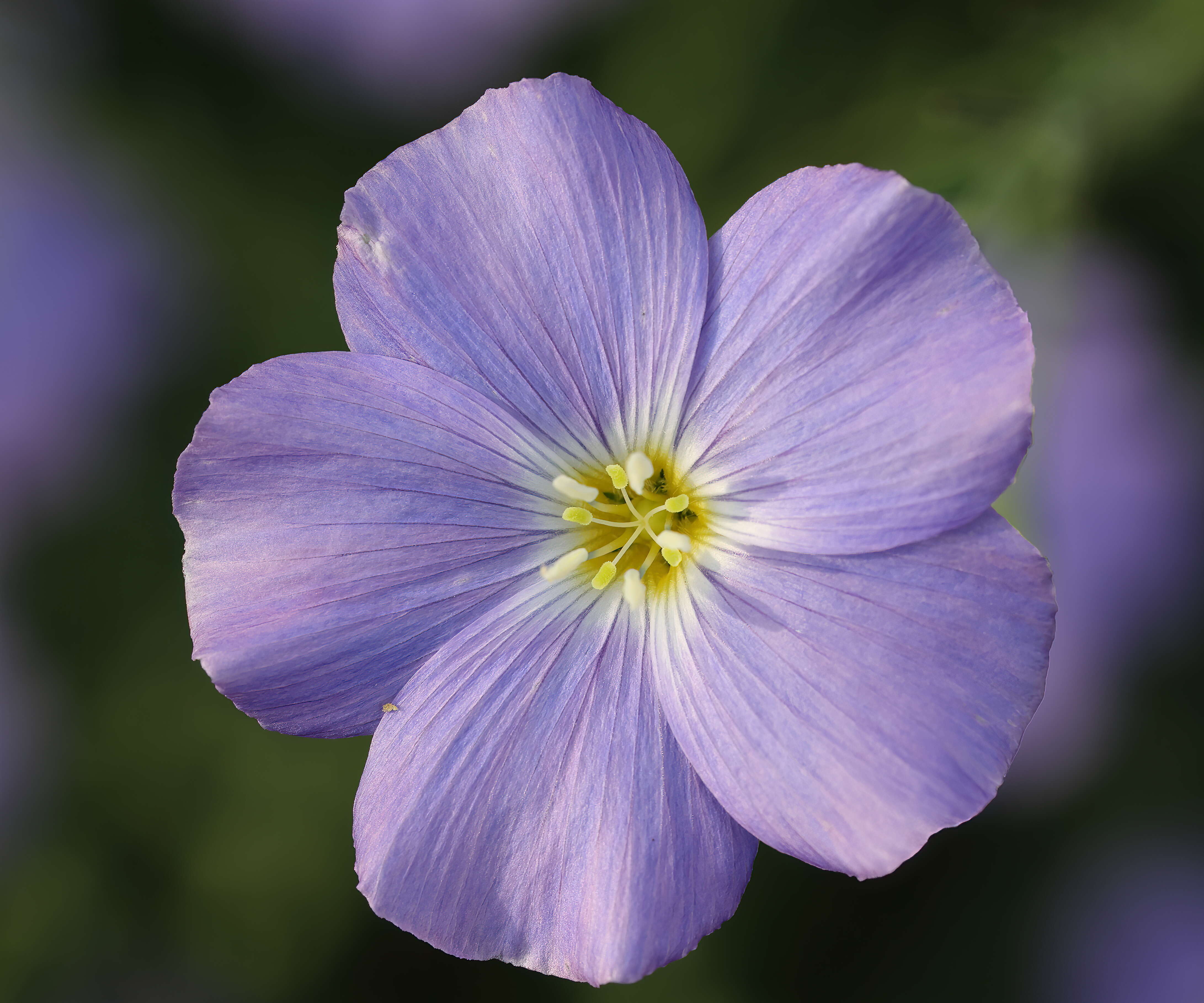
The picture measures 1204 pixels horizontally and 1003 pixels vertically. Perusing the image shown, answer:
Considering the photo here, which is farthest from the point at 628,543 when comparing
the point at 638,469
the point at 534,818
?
the point at 534,818

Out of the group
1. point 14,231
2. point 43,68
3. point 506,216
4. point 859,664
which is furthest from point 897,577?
point 43,68

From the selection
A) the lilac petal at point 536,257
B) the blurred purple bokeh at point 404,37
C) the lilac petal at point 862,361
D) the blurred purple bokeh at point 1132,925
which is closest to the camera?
the lilac petal at point 862,361

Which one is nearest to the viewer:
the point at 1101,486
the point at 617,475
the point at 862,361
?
the point at 862,361

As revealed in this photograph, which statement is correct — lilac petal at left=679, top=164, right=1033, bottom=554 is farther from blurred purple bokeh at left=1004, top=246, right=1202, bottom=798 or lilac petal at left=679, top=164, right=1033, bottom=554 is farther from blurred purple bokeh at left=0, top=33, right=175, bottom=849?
blurred purple bokeh at left=0, top=33, right=175, bottom=849

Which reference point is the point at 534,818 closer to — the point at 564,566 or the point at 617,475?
the point at 564,566

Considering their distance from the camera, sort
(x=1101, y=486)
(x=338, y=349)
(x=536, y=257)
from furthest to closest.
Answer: (x=338, y=349), (x=1101, y=486), (x=536, y=257)

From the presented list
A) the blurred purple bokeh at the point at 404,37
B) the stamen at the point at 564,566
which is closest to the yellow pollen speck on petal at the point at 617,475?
the stamen at the point at 564,566

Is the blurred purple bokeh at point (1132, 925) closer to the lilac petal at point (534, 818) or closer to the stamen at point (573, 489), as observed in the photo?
the lilac petal at point (534, 818)
